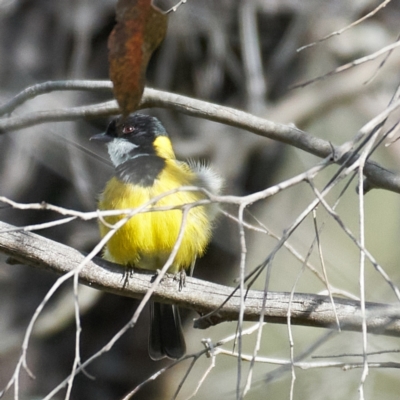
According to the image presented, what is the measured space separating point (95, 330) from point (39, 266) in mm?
2168

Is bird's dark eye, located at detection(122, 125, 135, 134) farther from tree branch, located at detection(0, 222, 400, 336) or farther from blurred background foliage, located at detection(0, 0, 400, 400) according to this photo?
tree branch, located at detection(0, 222, 400, 336)

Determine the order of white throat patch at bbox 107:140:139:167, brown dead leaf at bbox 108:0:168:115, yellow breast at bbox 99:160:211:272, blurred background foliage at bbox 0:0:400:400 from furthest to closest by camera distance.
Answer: blurred background foliage at bbox 0:0:400:400, white throat patch at bbox 107:140:139:167, yellow breast at bbox 99:160:211:272, brown dead leaf at bbox 108:0:168:115

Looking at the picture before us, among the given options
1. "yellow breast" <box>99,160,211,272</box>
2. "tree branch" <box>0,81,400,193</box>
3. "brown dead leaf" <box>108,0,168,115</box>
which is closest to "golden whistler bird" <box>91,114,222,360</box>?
"yellow breast" <box>99,160,211,272</box>

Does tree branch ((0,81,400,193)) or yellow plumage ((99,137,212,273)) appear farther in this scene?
yellow plumage ((99,137,212,273))

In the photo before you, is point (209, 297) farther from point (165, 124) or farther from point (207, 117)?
point (165, 124)

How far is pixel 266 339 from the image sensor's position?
24.9 ft

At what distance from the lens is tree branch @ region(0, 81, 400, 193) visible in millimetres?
2713

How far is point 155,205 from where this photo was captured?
3189 millimetres

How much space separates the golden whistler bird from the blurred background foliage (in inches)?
21.9

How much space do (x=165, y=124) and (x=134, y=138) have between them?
2.74ft

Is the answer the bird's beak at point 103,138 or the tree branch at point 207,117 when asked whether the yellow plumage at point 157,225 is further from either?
the tree branch at point 207,117

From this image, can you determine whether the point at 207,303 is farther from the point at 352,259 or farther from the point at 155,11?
the point at 352,259

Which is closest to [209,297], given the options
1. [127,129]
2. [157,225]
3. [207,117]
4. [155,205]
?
[155,205]

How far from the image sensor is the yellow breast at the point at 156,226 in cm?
343
